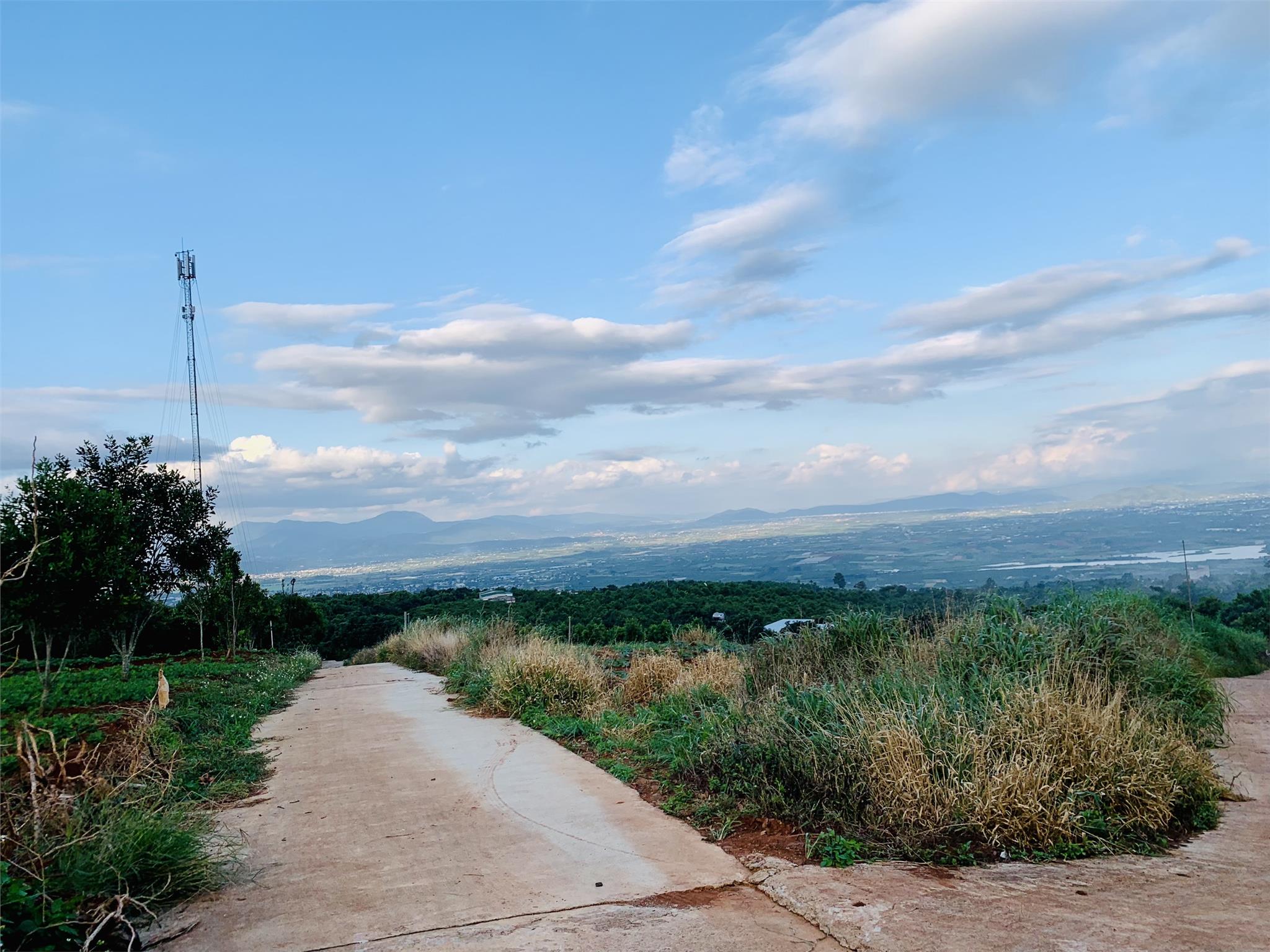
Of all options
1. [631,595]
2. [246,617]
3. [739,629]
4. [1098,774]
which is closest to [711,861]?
[1098,774]

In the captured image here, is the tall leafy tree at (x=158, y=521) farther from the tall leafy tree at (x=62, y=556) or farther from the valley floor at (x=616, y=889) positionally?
the valley floor at (x=616, y=889)

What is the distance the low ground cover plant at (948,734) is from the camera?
533 centimetres

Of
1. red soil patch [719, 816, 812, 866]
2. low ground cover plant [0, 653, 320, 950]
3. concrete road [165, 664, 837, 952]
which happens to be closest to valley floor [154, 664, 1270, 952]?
concrete road [165, 664, 837, 952]

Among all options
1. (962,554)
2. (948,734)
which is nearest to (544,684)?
(948,734)

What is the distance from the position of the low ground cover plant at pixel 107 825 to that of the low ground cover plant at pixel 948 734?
10.2 ft

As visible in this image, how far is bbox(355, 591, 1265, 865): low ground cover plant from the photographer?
5.33m

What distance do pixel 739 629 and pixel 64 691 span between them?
44.3 ft

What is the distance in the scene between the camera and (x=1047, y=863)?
16.4 feet

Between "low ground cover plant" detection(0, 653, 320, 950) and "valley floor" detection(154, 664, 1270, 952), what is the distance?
0.26 meters

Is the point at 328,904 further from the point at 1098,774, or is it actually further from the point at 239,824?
the point at 1098,774

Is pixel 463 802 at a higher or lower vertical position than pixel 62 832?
lower

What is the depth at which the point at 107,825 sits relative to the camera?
4.36m

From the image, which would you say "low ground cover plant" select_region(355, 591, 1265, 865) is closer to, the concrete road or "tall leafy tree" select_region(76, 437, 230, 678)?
the concrete road

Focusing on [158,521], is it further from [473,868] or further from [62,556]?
[473,868]
